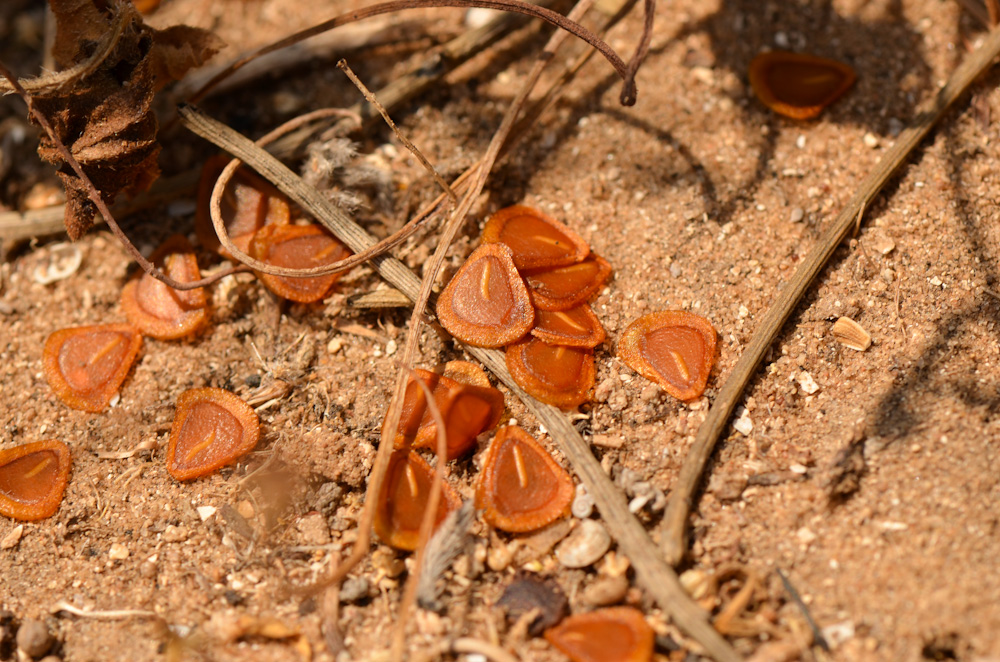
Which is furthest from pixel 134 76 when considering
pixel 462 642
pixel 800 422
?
pixel 800 422

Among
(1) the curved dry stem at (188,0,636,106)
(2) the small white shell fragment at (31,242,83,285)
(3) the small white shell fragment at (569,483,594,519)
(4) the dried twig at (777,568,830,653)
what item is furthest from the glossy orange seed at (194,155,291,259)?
(4) the dried twig at (777,568,830,653)

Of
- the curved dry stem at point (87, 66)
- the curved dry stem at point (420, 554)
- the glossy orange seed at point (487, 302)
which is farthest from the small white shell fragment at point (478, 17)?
the curved dry stem at point (420, 554)

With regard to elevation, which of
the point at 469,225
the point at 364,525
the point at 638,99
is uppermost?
the point at 638,99

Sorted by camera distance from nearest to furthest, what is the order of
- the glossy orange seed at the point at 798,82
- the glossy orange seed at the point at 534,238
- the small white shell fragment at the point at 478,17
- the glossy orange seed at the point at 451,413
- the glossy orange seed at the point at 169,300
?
1. the glossy orange seed at the point at 451,413
2. the glossy orange seed at the point at 534,238
3. the glossy orange seed at the point at 169,300
4. the glossy orange seed at the point at 798,82
5. the small white shell fragment at the point at 478,17

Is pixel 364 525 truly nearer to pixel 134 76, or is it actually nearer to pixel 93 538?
pixel 93 538

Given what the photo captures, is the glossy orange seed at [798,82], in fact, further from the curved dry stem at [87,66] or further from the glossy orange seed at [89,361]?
the glossy orange seed at [89,361]
